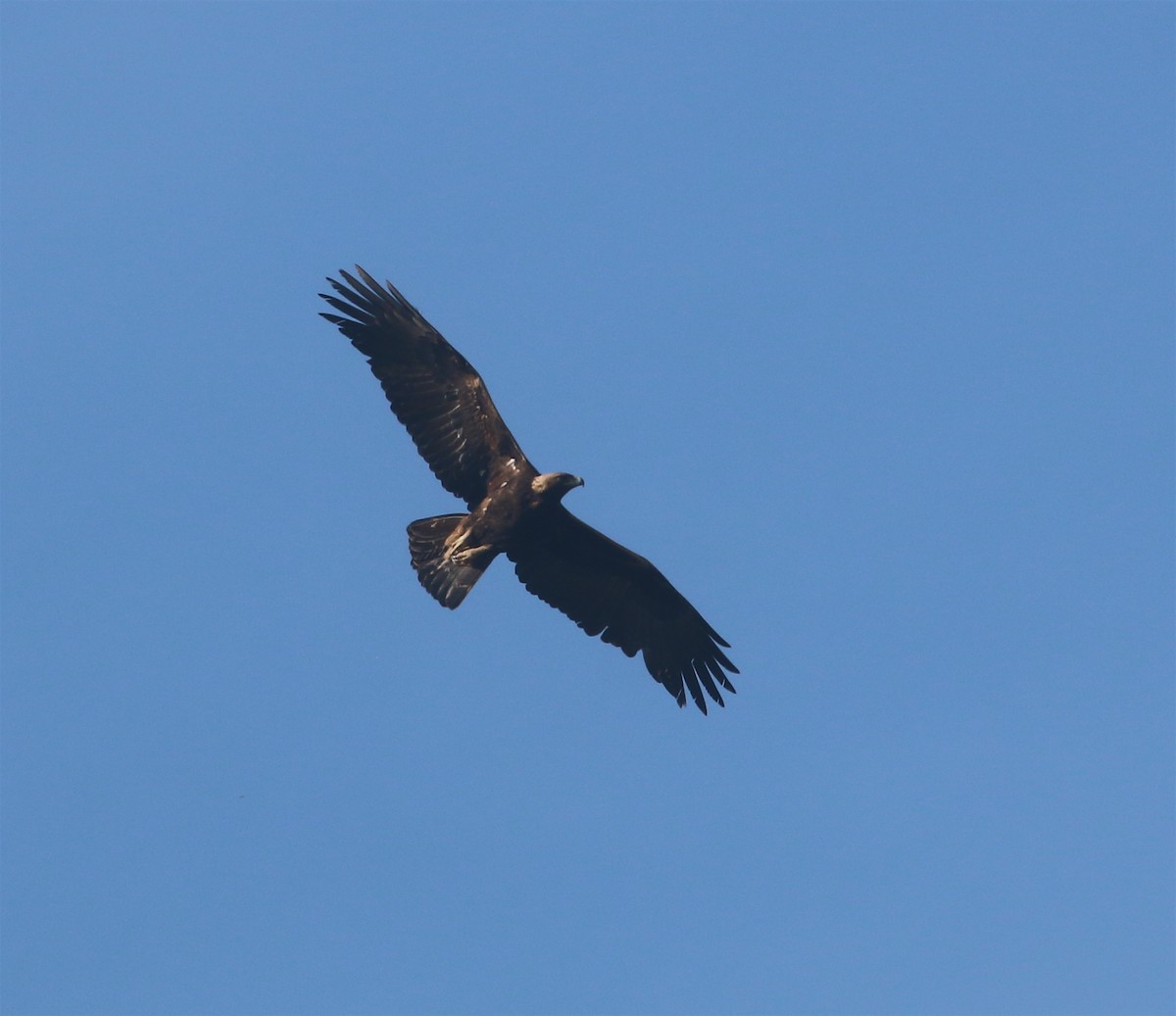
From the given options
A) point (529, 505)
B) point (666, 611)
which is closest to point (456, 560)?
point (529, 505)

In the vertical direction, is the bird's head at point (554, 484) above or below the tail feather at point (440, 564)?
above

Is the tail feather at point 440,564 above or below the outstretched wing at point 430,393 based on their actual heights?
below

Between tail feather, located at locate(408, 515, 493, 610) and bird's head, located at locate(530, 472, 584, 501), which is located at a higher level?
bird's head, located at locate(530, 472, 584, 501)

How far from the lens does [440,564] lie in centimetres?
2048

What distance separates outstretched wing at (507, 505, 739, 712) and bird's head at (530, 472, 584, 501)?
1.72ft

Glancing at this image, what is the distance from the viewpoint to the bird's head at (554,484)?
20.1m

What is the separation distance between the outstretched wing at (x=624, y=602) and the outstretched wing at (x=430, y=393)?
96cm

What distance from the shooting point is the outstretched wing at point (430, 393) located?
20.4 metres

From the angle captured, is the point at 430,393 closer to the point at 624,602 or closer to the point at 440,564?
the point at 440,564

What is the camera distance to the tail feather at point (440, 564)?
66.9ft

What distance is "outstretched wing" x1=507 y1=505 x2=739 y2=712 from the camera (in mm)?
20922

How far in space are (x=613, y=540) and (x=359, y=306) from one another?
11.8 ft

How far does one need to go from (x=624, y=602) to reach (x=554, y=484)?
6.61 ft

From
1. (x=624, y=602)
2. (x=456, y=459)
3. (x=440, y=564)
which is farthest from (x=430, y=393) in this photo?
(x=624, y=602)
